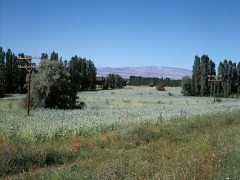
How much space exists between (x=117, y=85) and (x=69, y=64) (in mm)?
36751

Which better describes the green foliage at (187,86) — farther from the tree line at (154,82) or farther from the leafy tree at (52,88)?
the leafy tree at (52,88)

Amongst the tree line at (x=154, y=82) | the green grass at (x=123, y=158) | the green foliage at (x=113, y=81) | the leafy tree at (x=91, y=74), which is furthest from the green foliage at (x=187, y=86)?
the green grass at (x=123, y=158)

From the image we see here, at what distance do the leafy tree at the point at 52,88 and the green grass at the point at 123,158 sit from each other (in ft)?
86.4

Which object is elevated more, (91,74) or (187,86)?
(91,74)

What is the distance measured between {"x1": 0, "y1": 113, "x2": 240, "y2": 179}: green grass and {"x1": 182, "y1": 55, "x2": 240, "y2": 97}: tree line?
3523 inches

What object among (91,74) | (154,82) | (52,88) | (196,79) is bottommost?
(52,88)

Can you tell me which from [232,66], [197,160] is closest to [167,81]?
[232,66]

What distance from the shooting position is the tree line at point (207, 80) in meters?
109

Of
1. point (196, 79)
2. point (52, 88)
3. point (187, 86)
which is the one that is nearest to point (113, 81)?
point (187, 86)

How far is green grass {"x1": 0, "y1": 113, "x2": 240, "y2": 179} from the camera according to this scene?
1005cm

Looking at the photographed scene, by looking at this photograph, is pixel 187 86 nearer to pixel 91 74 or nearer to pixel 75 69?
pixel 91 74

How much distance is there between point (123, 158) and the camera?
13.5 meters

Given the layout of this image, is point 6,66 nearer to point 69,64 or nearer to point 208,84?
point 69,64

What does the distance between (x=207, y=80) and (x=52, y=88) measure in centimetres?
7005
